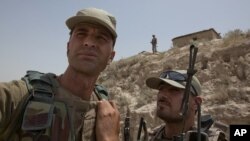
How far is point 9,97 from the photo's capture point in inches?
68.4

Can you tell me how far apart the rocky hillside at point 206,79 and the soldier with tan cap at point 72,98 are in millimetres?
7831

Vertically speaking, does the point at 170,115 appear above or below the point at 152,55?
below

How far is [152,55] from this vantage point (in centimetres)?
1702

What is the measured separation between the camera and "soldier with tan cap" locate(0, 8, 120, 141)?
1.76 metres

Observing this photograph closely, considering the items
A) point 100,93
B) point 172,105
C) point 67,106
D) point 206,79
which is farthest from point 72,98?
point 206,79

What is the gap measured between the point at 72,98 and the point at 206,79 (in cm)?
1119

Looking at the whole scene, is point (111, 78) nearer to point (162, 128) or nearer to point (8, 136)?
point (162, 128)

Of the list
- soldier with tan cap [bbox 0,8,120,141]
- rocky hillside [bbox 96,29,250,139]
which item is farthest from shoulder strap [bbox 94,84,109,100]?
rocky hillside [bbox 96,29,250,139]

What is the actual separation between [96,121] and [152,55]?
15.1 meters

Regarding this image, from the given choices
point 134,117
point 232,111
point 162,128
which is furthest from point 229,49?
point 162,128

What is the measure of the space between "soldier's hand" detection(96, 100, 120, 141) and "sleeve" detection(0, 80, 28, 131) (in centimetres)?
50

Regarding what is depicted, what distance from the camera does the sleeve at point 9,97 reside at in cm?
170

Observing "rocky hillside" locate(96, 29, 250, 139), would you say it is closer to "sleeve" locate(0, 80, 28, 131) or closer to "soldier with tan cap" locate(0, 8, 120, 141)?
"soldier with tan cap" locate(0, 8, 120, 141)

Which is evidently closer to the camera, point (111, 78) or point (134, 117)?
point (134, 117)
